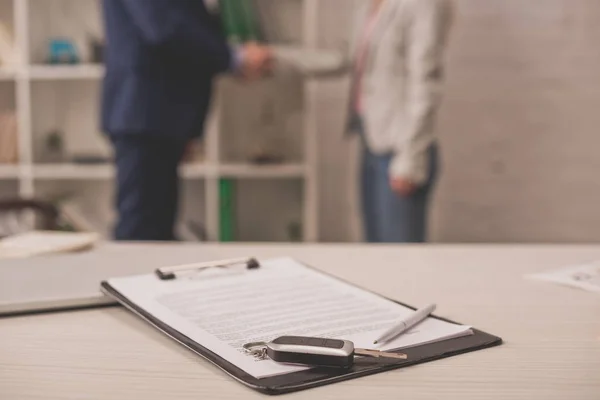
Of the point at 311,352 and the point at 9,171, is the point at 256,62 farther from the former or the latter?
the point at 311,352

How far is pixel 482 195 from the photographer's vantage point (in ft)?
11.7

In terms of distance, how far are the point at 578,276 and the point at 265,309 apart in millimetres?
472

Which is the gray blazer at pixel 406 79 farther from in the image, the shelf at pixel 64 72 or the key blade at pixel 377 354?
the key blade at pixel 377 354

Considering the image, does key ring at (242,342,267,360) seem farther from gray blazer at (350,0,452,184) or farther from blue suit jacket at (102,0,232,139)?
gray blazer at (350,0,452,184)

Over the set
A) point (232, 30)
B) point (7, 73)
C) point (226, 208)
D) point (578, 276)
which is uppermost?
point (232, 30)

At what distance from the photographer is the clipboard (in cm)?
64

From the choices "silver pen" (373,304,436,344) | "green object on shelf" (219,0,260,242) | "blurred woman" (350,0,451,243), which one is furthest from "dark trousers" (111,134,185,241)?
"silver pen" (373,304,436,344)

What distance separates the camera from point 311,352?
2.21ft

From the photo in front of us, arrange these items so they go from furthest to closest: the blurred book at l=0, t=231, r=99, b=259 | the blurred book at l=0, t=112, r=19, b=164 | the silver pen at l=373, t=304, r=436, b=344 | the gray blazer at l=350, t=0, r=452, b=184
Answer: the blurred book at l=0, t=112, r=19, b=164, the gray blazer at l=350, t=0, r=452, b=184, the blurred book at l=0, t=231, r=99, b=259, the silver pen at l=373, t=304, r=436, b=344

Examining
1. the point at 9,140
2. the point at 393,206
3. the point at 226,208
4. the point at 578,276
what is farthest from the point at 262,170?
the point at 578,276

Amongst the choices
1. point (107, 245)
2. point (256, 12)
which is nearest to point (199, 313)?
point (107, 245)

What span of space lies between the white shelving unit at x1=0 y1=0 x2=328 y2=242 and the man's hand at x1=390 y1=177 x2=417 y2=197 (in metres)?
0.66

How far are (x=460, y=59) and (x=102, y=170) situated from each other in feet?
5.34

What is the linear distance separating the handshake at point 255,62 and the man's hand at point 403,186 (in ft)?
2.18
